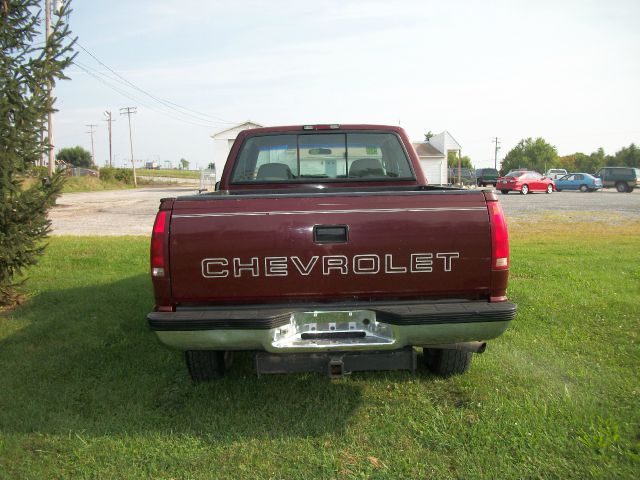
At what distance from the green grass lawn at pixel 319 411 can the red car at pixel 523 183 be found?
25.7m

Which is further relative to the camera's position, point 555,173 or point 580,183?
point 555,173

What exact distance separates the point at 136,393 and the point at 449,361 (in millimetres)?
2323

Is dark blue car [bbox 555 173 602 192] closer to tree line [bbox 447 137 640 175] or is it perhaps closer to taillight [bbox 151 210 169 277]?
taillight [bbox 151 210 169 277]

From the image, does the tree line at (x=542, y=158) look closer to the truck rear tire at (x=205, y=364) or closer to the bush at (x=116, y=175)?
the bush at (x=116, y=175)

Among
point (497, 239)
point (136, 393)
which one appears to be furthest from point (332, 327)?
point (136, 393)

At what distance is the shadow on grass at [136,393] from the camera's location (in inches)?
131

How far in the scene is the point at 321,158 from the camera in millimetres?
4867

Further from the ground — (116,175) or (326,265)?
(116,175)

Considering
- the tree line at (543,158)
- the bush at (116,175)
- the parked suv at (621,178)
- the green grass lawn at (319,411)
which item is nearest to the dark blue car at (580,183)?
the parked suv at (621,178)

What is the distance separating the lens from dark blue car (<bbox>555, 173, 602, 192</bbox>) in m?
34.1

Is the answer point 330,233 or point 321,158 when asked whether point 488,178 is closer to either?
point 321,158

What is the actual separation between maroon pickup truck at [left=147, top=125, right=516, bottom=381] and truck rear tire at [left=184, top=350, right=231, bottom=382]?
2.20 feet

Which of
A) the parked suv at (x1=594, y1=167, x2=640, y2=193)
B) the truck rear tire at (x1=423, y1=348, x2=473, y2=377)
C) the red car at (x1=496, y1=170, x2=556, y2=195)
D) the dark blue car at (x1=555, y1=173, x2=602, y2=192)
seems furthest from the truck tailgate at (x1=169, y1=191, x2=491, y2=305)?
the parked suv at (x1=594, y1=167, x2=640, y2=193)

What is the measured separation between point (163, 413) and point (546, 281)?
548 centimetres
